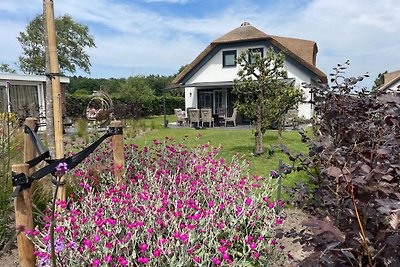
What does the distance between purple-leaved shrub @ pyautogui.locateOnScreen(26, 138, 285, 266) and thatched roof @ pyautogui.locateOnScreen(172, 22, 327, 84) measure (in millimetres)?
17192

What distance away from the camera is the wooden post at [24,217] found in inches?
79.9

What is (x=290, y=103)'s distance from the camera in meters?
8.59

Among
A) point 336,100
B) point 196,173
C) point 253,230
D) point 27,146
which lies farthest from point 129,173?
point 336,100

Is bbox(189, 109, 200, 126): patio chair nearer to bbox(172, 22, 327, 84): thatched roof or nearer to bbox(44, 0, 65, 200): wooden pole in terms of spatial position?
bbox(172, 22, 327, 84): thatched roof

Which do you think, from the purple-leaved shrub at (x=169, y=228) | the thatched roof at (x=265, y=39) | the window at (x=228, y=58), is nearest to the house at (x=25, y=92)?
the thatched roof at (x=265, y=39)

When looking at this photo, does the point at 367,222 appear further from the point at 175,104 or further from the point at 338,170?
the point at 175,104

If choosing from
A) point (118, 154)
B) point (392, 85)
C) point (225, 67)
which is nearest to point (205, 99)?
point (225, 67)

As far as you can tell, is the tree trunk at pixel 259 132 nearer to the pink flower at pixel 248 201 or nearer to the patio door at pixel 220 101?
the pink flower at pixel 248 201

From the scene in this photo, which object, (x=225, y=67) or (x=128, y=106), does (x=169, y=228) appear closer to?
(x=128, y=106)

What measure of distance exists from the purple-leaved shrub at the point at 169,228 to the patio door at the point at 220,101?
58.7 ft

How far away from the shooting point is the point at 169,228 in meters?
2.19

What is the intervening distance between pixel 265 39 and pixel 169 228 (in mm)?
19156

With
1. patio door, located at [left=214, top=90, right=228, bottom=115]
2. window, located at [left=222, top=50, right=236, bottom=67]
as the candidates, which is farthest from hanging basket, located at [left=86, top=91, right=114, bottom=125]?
window, located at [left=222, top=50, right=236, bottom=67]

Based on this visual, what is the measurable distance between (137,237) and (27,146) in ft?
4.43
